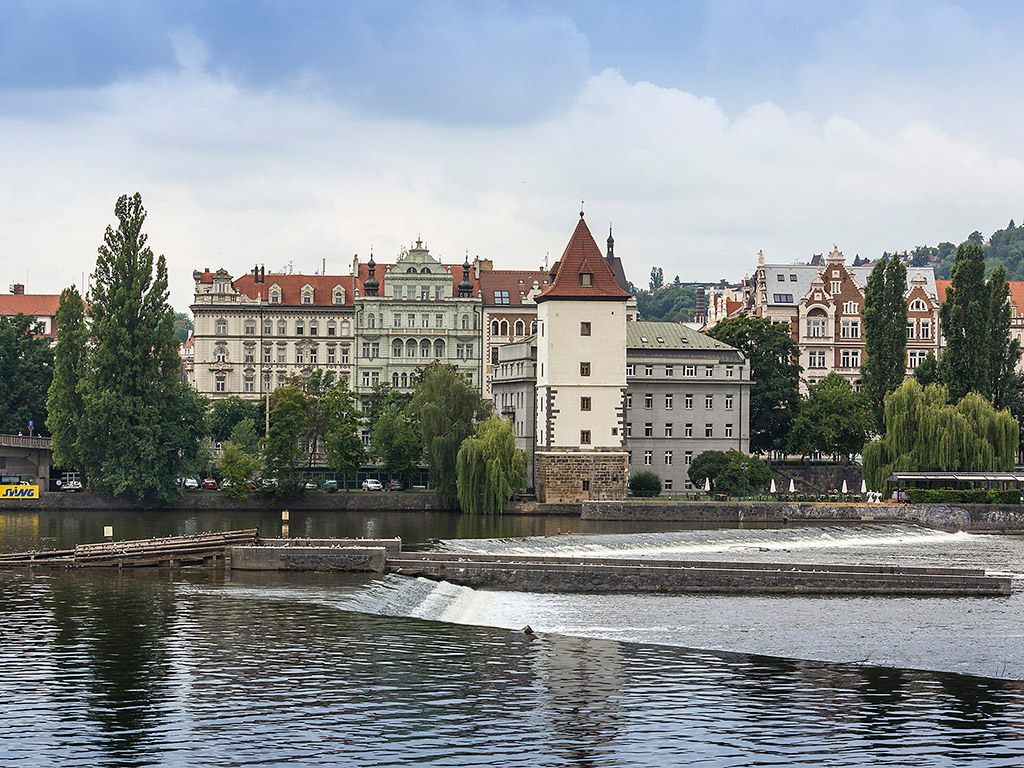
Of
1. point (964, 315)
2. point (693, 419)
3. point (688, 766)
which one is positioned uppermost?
point (964, 315)

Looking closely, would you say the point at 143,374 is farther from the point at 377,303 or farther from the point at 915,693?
the point at 915,693

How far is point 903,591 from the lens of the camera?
52.1 meters

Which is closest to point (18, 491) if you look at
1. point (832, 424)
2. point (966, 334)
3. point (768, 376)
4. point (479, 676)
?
point (768, 376)

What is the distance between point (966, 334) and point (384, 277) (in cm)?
5688

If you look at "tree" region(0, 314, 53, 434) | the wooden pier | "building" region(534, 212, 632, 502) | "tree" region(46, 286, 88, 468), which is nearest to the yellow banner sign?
"tree" region(46, 286, 88, 468)

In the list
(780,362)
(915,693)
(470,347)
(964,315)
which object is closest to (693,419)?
(780,362)

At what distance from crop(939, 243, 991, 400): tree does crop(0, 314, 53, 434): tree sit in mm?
67410

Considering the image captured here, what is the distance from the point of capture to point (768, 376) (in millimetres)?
113562

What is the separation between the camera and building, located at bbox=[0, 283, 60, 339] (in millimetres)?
157625

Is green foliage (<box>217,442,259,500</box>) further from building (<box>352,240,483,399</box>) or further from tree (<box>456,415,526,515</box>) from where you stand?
building (<box>352,240,483,399</box>)

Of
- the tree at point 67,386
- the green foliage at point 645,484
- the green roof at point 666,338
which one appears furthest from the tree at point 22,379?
the green foliage at point 645,484

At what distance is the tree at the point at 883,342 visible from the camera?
105m

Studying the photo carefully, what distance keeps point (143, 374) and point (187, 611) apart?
50600 millimetres

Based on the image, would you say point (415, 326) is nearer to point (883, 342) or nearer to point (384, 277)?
point (384, 277)
